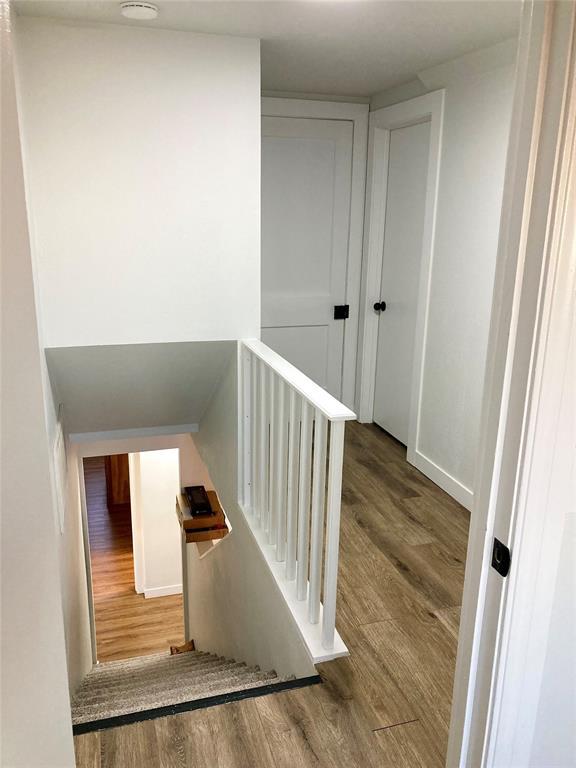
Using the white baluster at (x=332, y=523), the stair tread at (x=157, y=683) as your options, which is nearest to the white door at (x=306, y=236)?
the stair tread at (x=157, y=683)

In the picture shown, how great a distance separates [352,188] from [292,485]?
2373 mm

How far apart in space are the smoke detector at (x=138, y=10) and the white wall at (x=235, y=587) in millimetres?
1440

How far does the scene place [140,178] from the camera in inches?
100

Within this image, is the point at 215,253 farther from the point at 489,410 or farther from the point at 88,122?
the point at 489,410

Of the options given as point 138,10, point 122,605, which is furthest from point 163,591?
point 138,10

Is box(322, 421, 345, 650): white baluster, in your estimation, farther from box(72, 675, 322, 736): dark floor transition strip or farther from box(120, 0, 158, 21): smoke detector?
box(120, 0, 158, 21): smoke detector

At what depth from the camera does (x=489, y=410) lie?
109 centimetres

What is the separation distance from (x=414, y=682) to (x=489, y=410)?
1.32m

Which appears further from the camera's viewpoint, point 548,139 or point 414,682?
point 414,682

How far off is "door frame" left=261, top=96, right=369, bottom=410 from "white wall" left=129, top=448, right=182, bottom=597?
2080 millimetres

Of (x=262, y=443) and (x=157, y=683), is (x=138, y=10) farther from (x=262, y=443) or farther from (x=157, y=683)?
(x=157, y=683)

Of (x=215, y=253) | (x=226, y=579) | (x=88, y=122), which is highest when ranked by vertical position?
(x=88, y=122)

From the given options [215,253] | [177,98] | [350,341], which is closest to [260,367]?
[215,253]

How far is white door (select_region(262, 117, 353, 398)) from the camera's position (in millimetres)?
3846
